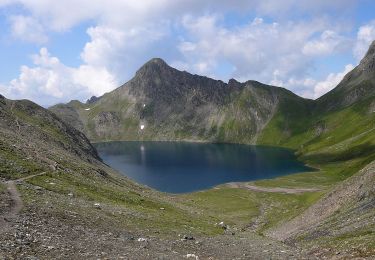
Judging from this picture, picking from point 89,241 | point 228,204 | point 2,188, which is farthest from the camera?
point 228,204

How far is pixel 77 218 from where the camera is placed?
1537 inches

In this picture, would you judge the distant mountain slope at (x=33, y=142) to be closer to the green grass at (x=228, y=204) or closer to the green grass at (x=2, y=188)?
the green grass at (x=2, y=188)

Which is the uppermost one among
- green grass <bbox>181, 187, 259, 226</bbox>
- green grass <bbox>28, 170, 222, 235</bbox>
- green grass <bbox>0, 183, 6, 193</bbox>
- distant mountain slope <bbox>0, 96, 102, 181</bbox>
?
distant mountain slope <bbox>0, 96, 102, 181</bbox>

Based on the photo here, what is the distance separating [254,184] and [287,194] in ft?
108

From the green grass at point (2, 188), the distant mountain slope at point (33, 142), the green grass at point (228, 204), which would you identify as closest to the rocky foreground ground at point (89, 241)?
the green grass at point (2, 188)

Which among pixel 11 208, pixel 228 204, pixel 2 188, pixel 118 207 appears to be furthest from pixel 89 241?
pixel 228 204

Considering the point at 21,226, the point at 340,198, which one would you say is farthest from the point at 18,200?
the point at 340,198

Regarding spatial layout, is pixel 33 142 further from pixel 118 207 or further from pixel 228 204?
pixel 228 204

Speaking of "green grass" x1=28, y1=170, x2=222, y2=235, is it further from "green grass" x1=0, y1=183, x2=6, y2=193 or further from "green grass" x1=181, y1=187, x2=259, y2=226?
"green grass" x1=181, y1=187, x2=259, y2=226

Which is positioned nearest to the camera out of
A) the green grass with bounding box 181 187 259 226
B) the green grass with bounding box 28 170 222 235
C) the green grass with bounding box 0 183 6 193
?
the green grass with bounding box 0 183 6 193

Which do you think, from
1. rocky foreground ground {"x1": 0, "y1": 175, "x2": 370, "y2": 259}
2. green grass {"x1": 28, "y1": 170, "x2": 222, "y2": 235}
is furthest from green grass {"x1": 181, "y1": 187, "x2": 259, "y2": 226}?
rocky foreground ground {"x1": 0, "y1": 175, "x2": 370, "y2": 259}

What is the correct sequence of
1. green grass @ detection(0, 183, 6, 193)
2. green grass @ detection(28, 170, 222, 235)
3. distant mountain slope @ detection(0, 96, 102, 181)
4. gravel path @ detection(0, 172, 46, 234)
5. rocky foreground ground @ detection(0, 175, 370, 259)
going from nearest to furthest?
rocky foreground ground @ detection(0, 175, 370, 259), gravel path @ detection(0, 172, 46, 234), green grass @ detection(0, 183, 6, 193), green grass @ detection(28, 170, 222, 235), distant mountain slope @ detection(0, 96, 102, 181)

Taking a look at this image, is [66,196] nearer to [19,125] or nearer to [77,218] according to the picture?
[77,218]

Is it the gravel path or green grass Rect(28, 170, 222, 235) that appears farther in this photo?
green grass Rect(28, 170, 222, 235)
